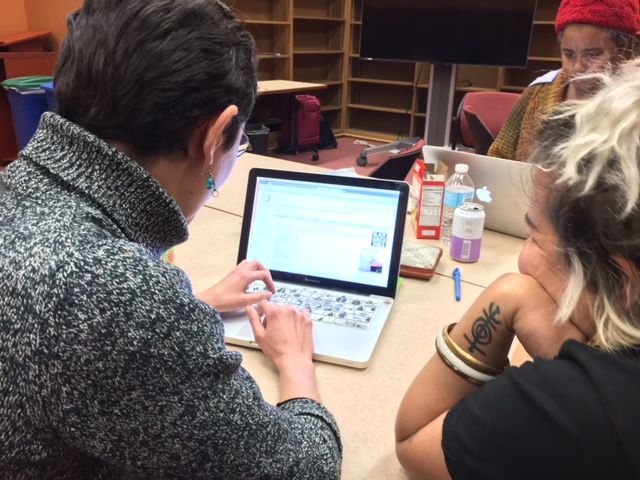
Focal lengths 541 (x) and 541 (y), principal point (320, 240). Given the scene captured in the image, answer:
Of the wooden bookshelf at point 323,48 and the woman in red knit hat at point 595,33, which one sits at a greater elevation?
the woman in red knit hat at point 595,33

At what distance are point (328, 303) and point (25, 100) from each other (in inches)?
158

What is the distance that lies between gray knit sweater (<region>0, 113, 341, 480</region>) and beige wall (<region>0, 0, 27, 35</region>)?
5.40 meters

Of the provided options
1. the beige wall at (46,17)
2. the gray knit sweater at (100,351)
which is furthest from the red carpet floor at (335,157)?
the gray knit sweater at (100,351)

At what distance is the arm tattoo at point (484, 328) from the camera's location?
2.63 feet

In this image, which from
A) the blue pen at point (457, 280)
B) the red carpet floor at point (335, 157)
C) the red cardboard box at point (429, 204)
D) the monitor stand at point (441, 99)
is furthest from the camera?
the red carpet floor at point (335, 157)

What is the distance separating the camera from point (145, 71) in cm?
63

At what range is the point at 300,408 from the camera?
0.82m

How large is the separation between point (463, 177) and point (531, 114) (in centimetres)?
92

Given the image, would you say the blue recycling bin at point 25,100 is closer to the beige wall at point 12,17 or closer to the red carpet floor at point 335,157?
the beige wall at point 12,17

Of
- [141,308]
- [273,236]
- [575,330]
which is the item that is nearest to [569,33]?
[273,236]

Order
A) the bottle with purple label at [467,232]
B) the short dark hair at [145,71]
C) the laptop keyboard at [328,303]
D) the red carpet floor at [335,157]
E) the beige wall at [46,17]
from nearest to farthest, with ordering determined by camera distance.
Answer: the short dark hair at [145,71] → the laptop keyboard at [328,303] → the bottle with purple label at [467,232] → the beige wall at [46,17] → the red carpet floor at [335,157]

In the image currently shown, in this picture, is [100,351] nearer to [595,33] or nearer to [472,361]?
[472,361]

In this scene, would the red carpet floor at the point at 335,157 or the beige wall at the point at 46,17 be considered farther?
the red carpet floor at the point at 335,157

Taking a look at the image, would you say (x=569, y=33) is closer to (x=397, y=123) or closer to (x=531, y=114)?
(x=531, y=114)
